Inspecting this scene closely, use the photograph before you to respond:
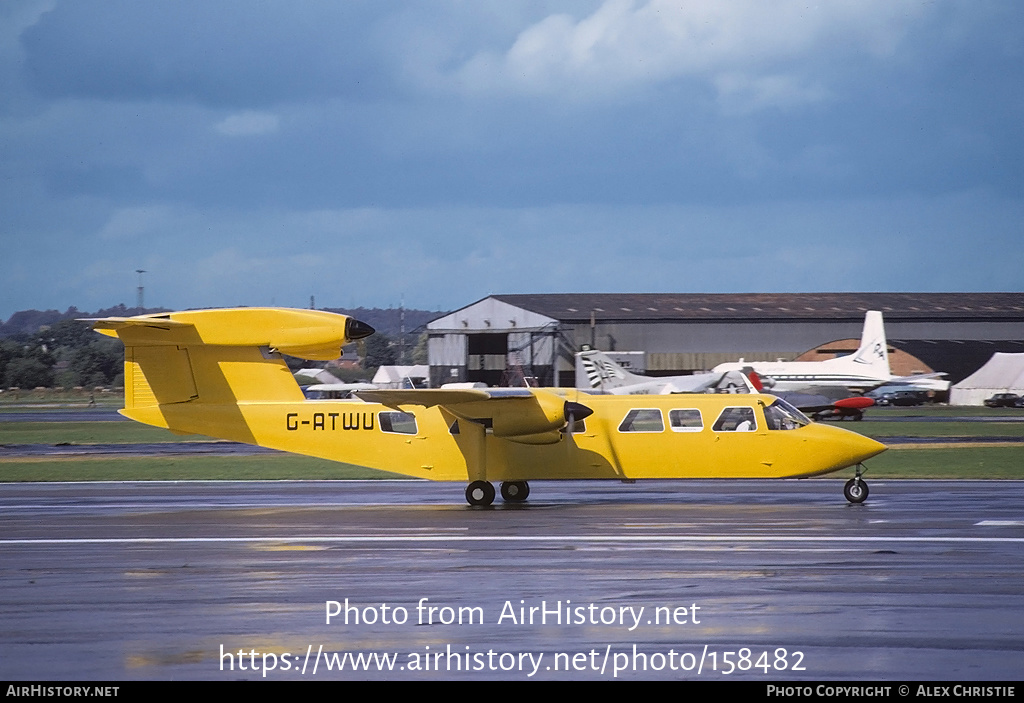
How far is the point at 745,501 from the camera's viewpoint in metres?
22.2

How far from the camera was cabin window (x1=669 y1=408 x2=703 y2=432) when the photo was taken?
70.3ft

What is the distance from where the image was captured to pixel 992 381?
251 feet

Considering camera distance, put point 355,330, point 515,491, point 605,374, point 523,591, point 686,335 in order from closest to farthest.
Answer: point 523,591
point 355,330
point 515,491
point 605,374
point 686,335

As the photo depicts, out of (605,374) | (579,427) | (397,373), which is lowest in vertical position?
(579,427)

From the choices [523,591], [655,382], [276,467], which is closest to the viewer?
[523,591]

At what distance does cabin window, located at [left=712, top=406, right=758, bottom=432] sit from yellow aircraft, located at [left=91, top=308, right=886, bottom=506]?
2 centimetres

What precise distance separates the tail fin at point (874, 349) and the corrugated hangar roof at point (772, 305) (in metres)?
15.9

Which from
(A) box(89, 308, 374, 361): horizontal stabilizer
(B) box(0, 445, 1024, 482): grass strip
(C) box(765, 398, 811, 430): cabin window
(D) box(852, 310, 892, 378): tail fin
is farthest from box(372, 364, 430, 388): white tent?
(C) box(765, 398, 811, 430): cabin window

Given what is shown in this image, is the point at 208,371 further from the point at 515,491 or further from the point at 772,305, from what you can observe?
the point at 772,305

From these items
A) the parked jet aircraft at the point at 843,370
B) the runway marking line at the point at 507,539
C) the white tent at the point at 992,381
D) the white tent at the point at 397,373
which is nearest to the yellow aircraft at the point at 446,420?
the runway marking line at the point at 507,539

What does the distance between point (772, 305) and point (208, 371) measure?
7379 cm

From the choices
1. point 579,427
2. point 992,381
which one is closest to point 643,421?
point 579,427

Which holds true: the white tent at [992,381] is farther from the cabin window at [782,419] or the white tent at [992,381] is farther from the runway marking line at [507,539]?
the runway marking line at [507,539]
